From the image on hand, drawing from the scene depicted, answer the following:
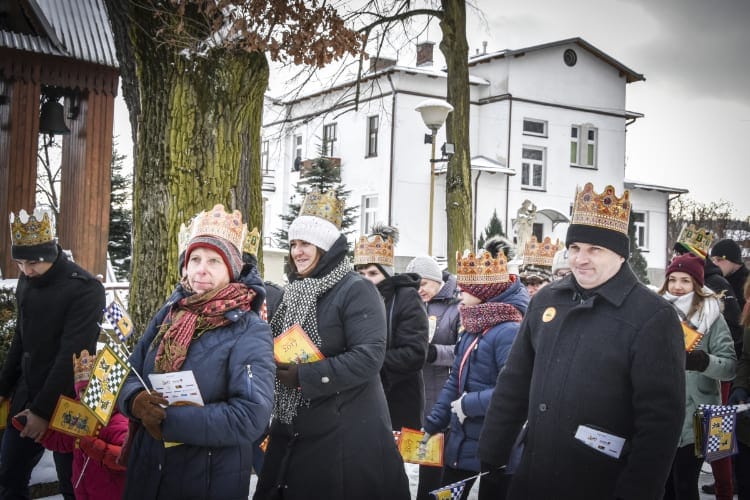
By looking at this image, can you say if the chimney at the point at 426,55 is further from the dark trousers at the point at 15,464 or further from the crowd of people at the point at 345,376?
the dark trousers at the point at 15,464

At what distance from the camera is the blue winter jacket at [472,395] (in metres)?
4.68

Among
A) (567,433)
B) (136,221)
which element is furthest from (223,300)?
(136,221)

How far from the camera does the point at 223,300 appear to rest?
11.2 ft

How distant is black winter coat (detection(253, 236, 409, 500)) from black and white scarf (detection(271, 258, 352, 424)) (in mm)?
30

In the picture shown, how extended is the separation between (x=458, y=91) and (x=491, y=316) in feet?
30.4

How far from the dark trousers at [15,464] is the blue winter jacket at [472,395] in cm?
268

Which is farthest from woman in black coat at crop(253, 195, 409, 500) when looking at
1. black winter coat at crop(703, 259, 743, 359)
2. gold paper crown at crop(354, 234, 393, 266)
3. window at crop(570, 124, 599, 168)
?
window at crop(570, 124, 599, 168)

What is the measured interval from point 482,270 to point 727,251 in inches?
173

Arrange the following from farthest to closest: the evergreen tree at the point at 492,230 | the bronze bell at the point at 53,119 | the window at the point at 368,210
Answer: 1. the window at the point at 368,210
2. the evergreen tree at the point at 492,230
3. the bronze bell at the point at 53,119

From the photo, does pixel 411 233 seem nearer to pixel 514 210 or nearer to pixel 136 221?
pixel 514 210

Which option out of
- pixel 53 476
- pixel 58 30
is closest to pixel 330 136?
pixel 58 30

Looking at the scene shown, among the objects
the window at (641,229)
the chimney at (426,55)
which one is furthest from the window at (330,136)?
the window at (641,229)

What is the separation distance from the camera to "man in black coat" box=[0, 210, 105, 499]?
4.94 metres

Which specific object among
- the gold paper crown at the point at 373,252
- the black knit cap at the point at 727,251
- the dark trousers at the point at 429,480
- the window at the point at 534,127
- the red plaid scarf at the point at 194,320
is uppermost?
the window at the point at 534,127
